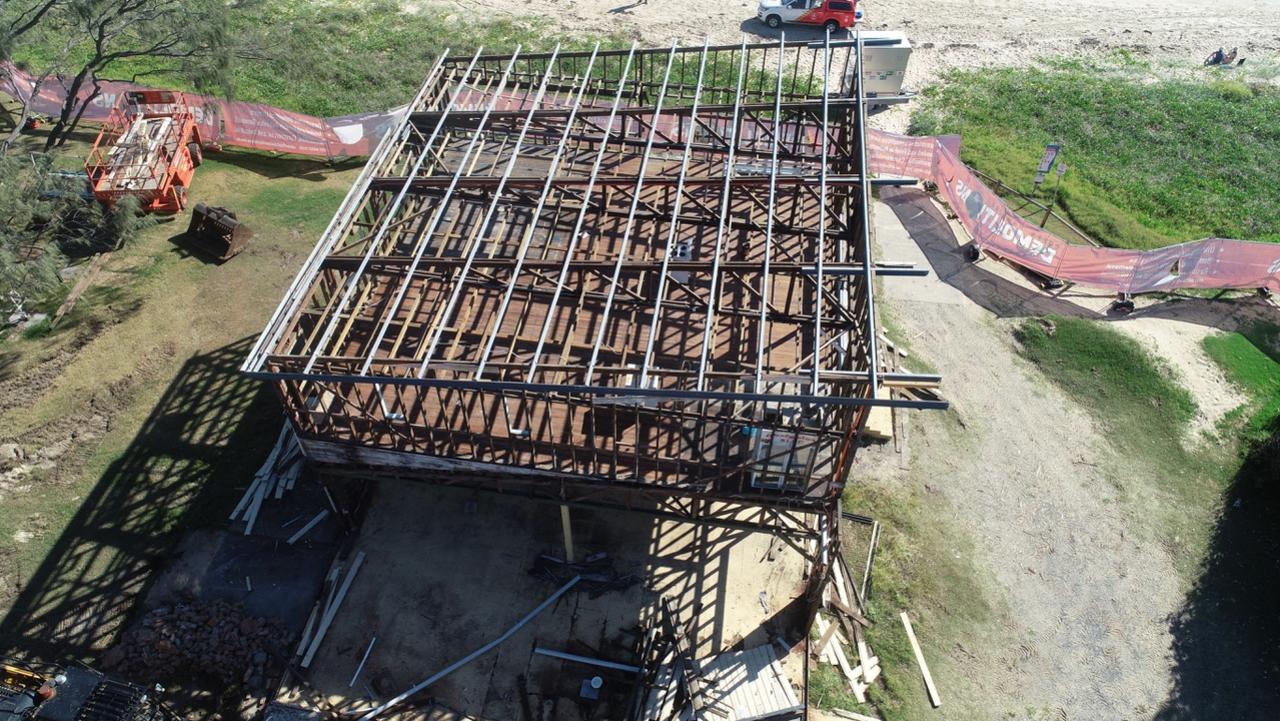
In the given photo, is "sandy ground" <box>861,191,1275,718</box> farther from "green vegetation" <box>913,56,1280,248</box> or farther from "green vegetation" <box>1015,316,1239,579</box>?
"green vegetation" <box>913,56,1280,248</box>

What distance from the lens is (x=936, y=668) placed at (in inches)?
731

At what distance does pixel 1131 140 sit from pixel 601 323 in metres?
33.4

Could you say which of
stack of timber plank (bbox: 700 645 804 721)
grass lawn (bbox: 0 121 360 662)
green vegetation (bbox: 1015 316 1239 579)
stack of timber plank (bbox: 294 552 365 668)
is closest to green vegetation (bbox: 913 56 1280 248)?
green vegetation (bbox: 1015 316 1239 579)

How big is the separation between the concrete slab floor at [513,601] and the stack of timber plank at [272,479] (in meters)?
2.70

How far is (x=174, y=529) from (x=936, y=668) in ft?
69.0

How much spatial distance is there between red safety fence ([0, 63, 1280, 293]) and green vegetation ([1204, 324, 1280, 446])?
7.59ft

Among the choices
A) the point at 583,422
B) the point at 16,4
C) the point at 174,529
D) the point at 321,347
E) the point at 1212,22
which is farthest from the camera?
the point at 1212,22

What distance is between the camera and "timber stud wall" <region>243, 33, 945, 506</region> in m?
16.3

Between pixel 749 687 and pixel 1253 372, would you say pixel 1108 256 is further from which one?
pixel 749 687

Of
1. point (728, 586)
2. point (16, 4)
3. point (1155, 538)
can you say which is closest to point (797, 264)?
point (728, 586)

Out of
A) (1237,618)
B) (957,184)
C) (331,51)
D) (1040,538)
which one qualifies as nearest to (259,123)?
(331,51)

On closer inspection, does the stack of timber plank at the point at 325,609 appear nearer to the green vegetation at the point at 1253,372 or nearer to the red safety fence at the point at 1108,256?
the red safety fence at the point at 1108,256

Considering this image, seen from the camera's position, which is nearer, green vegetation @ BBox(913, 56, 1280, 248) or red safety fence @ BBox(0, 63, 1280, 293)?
red safety fence @ BBox(0, 63, 1280, 293)

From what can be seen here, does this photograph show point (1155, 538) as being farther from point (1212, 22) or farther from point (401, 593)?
point (1212, 22)
